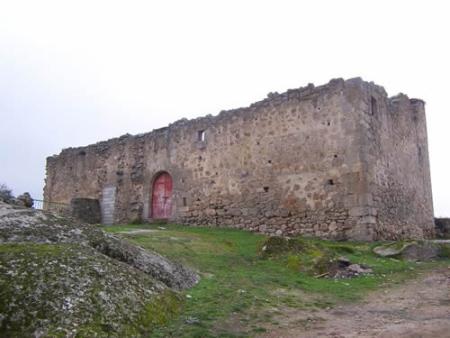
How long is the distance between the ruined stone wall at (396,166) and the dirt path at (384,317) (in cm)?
582

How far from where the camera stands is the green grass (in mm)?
6023

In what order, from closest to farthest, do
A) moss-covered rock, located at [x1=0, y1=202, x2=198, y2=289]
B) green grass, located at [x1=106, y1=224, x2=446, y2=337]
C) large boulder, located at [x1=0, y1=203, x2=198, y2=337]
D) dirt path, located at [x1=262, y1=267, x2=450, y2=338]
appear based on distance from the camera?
large boulder, located at [x1=0, y1=203, x2=198, y2=337] < dirt path, located at [x1=262, y1=267, x2=450, y2=338] < green grass, located at [x1=106, y1=224, x2=446, y2=337] < moss-covered rock, located at [x1=0, y1=202, x2=198, y2=289]

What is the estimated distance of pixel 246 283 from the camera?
841cm

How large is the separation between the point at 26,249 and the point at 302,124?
37.8ft

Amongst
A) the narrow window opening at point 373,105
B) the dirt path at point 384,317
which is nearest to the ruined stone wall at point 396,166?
the narrow window opening at point 373,105

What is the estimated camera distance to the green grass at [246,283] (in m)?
6.02

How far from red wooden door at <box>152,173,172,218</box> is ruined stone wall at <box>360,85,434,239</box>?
872cm

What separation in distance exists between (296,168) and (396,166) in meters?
3.60

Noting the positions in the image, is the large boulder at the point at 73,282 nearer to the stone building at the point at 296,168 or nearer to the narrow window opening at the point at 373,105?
the stone building at the point at 296,168

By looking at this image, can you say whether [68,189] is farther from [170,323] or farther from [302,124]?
[170,323]

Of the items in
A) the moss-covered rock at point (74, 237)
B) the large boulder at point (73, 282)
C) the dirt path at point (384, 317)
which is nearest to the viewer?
the large boulder at point (73, 282)

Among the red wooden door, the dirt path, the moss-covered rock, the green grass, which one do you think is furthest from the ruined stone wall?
the red wooden door

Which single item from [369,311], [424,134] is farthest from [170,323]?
[424,134]

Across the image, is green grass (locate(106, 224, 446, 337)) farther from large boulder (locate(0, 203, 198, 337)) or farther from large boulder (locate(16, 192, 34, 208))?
large boulder (locate(16, 192, 34, 208))
